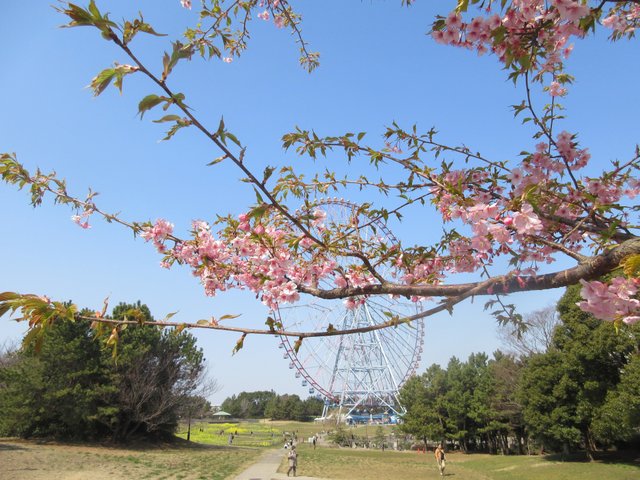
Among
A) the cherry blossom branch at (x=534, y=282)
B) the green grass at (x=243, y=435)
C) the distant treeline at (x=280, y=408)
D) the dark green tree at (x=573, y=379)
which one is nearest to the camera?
the cherry blossom branch at (x=534, y=282)

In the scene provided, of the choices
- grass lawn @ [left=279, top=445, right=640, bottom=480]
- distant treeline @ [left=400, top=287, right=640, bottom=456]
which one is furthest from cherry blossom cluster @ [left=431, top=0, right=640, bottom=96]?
grass lawn @ [left=279, top=445, right=640, bottom=480]

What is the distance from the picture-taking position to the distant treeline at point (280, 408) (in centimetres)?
6956

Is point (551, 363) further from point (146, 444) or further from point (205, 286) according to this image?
point (146, 444)

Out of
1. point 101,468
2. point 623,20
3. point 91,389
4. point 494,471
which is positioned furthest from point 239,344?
point 91,389

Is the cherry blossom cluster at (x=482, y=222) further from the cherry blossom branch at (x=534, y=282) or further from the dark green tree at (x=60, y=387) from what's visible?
the dark green tree at (x=60, y=387)

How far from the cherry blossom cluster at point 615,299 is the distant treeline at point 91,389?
20773 millimetres

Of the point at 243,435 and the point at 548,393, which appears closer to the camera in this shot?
the point at 548,393

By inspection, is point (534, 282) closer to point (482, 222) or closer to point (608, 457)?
point (482, 222)

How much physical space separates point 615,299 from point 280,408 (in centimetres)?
7410

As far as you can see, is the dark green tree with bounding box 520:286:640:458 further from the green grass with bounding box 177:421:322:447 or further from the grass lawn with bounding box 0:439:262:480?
the green grass with bounding box 177:421:322:447

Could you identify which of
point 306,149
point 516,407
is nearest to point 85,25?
point 306,149

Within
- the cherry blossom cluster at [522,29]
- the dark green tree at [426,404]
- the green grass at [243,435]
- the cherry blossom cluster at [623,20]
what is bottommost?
the green grass at [243,435]

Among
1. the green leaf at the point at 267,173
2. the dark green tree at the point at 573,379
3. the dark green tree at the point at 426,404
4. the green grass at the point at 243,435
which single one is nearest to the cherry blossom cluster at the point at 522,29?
the green leaf at the point at 267,173

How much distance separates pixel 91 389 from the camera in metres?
20.9
